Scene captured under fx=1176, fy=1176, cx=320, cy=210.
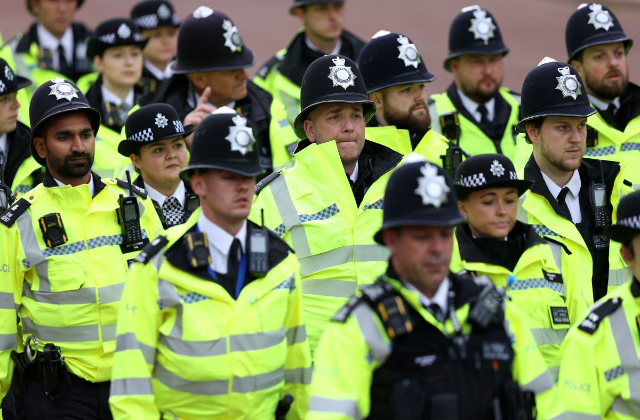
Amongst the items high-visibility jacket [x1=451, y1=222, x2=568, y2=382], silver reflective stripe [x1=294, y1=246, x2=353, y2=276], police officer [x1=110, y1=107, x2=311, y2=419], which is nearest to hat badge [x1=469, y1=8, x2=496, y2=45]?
high-visibility jacket [x1=451, y1=222, x2=568, y2=382]

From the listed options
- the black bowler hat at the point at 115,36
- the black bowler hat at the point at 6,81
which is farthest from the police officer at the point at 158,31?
the black bowler hat at the point at 6,81

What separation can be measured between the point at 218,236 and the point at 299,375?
32.9 inches

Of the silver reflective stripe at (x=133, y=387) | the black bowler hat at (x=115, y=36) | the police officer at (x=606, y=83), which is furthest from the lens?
the black bowler hat at (x=115, y=36)

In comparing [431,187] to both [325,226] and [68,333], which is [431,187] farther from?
[68,333]

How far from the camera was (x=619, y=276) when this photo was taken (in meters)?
7.24

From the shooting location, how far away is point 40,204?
21.7ft

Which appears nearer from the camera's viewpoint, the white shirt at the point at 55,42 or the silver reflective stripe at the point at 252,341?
the silver reflective stripe at the point at 252,341

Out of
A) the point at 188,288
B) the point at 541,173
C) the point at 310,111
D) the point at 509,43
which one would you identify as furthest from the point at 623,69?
the point at 509,43

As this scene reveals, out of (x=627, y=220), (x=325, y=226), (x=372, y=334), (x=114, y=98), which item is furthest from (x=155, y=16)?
(x=372, y=334)

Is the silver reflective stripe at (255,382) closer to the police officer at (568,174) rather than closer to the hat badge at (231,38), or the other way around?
the police officer at (568,174)

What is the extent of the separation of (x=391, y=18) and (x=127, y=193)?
1181cm

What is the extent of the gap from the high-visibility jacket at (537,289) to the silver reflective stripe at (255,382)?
1.45 metres

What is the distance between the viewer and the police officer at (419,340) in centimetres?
470

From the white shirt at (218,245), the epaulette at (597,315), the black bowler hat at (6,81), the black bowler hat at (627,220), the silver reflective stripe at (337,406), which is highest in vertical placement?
the black bowler hat at (6,81)
